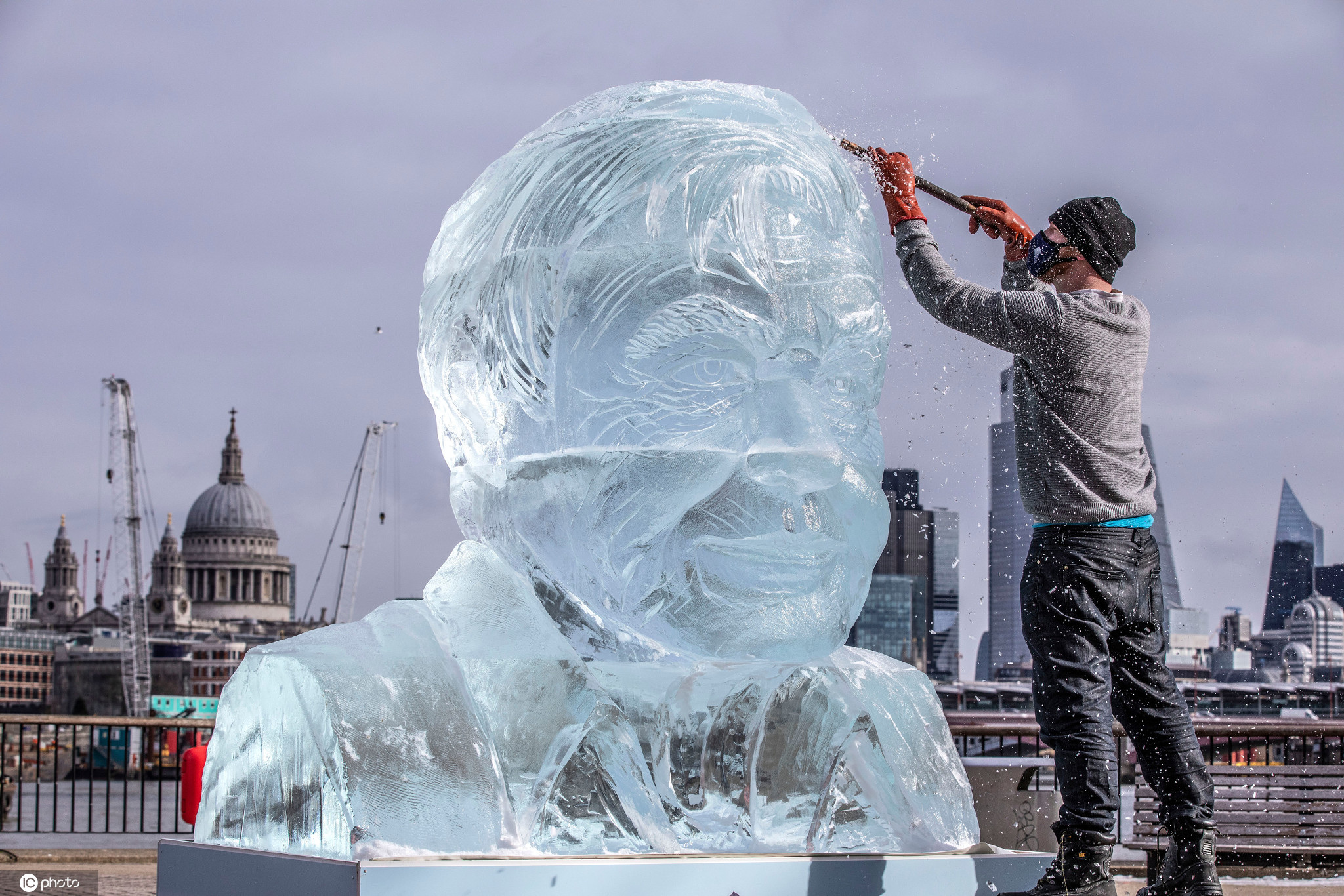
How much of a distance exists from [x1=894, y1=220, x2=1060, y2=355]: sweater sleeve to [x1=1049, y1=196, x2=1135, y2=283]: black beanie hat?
0.43 feet

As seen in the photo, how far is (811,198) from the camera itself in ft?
9.64

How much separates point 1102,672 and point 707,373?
102 centimetres

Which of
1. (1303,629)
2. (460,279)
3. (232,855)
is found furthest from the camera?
(1303,629)

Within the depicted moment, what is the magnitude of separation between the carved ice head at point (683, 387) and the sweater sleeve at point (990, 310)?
17cm

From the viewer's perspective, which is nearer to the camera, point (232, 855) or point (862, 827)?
point (232, 855)

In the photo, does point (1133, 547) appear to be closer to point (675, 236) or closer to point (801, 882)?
point (801, 882)

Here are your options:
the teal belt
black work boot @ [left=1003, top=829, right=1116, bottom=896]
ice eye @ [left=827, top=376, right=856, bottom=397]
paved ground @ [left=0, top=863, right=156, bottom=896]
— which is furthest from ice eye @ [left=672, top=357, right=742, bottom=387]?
paved ground @ [left=0, top=863, right=156, bottom=896]

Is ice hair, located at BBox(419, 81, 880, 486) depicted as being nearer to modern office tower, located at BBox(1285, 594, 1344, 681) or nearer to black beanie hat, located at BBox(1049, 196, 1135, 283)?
black beanie hat, located at BBox(1049, 196, 1135, 283)

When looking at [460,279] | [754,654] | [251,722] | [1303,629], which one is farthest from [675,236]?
[1303,629]

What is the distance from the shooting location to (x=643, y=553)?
2.79m

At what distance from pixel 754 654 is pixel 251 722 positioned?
1.06 meters

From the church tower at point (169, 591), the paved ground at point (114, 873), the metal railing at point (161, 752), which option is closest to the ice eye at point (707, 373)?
the metal railing at point (161, 752)

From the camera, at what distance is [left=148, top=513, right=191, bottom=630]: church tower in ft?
351

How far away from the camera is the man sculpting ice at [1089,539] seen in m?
2.68
